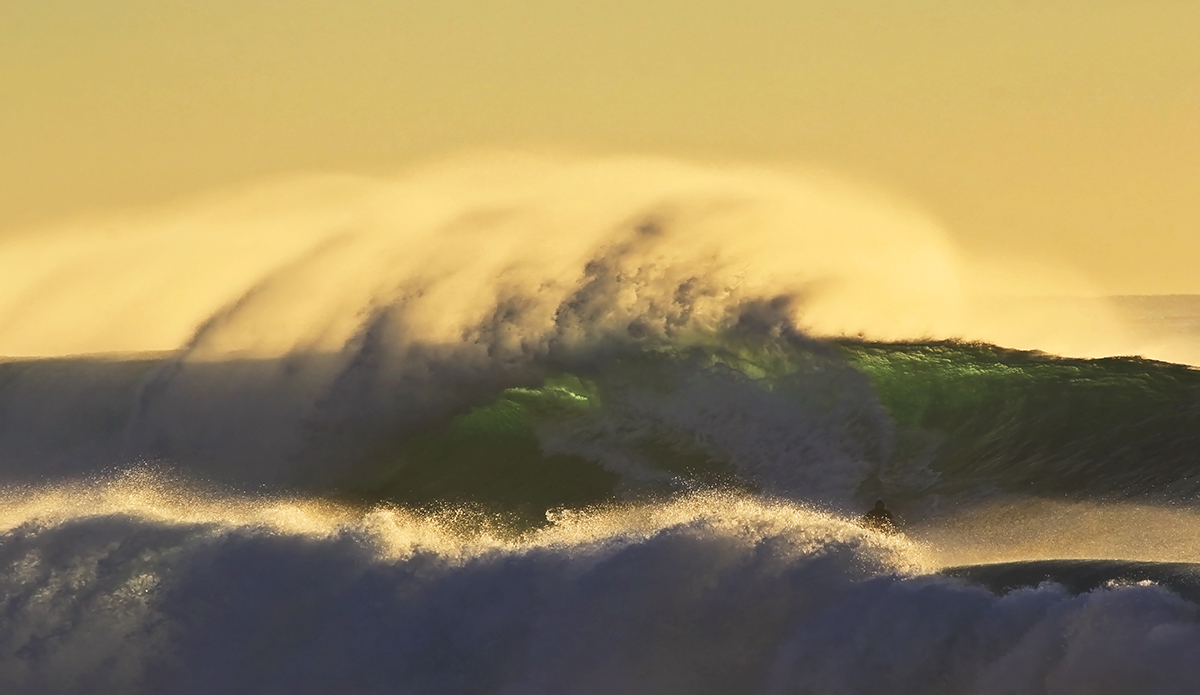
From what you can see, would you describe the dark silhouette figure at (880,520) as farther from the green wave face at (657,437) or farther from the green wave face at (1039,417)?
the green wave face at (1039,417)

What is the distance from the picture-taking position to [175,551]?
34.4 ft

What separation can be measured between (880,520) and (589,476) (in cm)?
286

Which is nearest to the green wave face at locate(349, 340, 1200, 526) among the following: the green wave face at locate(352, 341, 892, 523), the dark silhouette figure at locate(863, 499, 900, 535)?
the green wave face at locate(352, 341, 892, 523)

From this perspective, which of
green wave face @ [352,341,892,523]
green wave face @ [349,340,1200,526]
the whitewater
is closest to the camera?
the whitewater

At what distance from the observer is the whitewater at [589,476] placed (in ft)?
27.3

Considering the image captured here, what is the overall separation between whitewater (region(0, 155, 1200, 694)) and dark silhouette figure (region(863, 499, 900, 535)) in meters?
0.11

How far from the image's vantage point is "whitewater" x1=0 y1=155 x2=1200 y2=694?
27.3 feet

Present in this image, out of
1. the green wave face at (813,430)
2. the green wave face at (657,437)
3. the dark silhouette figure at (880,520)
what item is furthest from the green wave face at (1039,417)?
the dark silhouette figure at (880,520)

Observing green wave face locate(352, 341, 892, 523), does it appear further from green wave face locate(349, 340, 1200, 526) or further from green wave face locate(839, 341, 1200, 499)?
green wave face locate(839, 341, 1200, 499)

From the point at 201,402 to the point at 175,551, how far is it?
4.59 m

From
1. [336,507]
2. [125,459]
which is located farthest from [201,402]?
[336,507]

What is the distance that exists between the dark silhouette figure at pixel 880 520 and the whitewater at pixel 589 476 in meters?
0.11

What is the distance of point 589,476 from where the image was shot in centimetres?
1312

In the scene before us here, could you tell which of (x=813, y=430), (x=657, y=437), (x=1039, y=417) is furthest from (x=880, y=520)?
(x=657, y=437)
